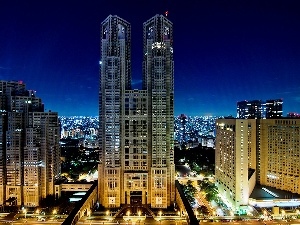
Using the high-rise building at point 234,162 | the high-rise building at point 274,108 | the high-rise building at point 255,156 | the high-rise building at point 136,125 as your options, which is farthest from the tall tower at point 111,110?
the high-rise building at point 274,108

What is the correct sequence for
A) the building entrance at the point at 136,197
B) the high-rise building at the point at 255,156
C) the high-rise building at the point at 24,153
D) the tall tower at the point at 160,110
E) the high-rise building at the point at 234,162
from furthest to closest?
the high-rise building at the point at 24,153 < the building entrance at the point at 136,197 < the high-rise building at the point at 255,156 < the tall tower at the point at 160,110 < the high-rise building at the point at 234,162

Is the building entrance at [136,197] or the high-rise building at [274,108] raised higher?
the high-rise building at [274,108]

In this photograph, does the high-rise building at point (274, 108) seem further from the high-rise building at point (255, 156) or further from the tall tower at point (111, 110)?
the tall tower at point (111, 110)

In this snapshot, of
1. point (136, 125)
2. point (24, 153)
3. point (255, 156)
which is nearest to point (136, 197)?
point (136, 125)

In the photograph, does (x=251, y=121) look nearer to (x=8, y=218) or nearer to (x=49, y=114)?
(x=49, y=114)

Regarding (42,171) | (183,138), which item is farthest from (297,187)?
(183,138)

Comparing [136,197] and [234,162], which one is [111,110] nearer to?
[136,197]
